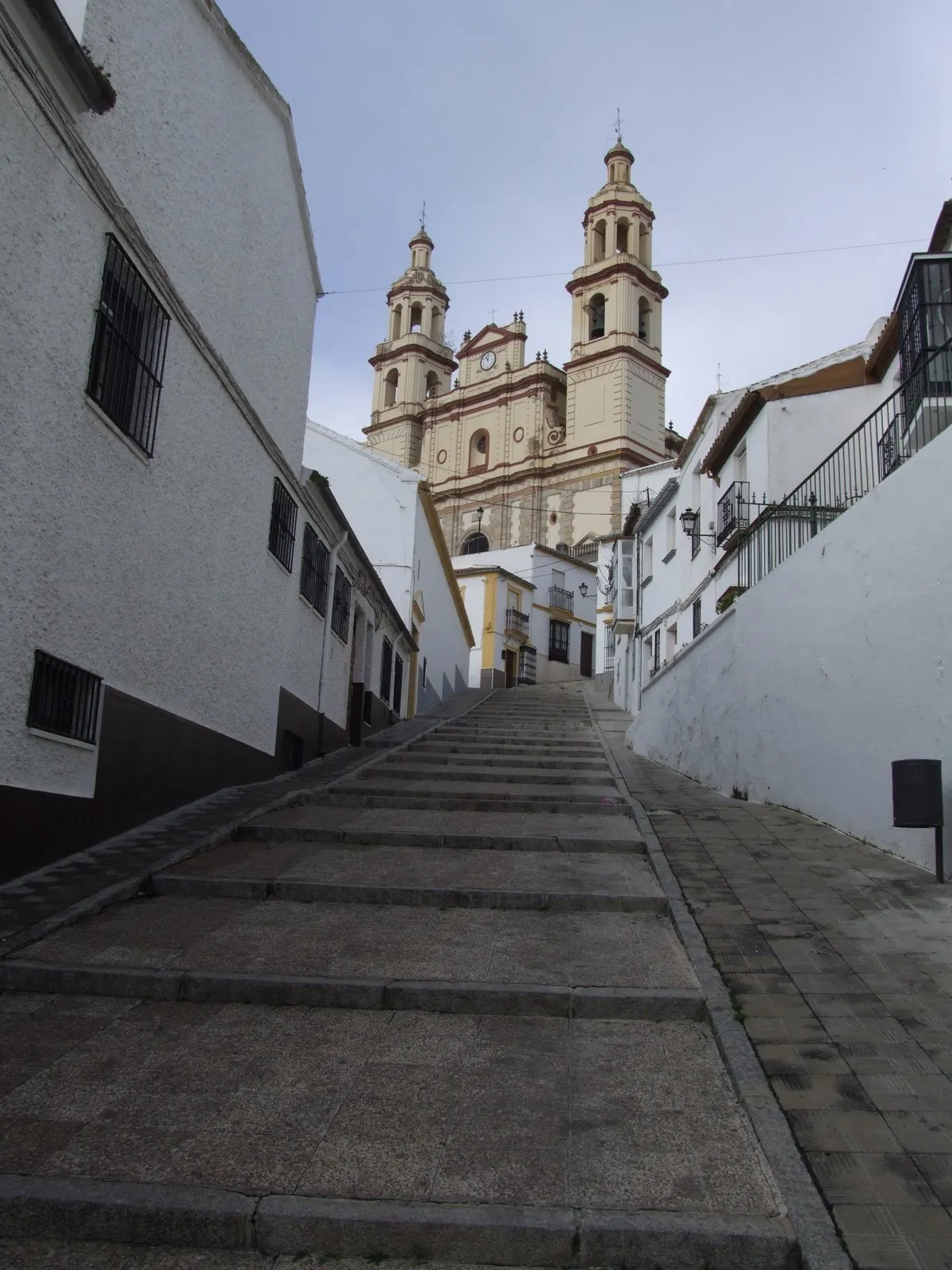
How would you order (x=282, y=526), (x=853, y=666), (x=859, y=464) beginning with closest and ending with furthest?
(x=853, y=666) < (x=859, y=464) < (x=282, y=526)

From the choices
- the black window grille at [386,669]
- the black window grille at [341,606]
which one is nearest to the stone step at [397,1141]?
the black window grille at [341,606]

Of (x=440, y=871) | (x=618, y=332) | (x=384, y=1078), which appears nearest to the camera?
(x=384, y=1078)

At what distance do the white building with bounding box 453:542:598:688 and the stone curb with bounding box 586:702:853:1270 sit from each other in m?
34.1

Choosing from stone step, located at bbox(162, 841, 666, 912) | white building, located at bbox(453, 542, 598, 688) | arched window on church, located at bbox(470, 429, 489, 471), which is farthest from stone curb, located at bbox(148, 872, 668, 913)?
arched window on church, located at bbox(470, 429, 489, 471)

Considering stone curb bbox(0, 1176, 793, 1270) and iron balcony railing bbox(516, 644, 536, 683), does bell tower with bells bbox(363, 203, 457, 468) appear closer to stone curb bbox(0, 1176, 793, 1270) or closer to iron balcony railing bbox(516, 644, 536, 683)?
iron balcony railing bbox(516, 644, 536, 683)

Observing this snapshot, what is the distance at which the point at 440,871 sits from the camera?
6645mm

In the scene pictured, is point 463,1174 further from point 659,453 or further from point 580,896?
point 659,453

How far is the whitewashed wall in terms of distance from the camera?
6.73m

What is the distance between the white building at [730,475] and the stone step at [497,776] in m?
3.74

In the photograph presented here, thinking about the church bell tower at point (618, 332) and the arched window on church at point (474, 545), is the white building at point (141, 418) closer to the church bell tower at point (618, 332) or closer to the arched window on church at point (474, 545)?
the church bell tower at point (618, 332)

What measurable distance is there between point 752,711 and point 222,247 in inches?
265

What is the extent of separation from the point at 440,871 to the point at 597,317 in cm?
4177

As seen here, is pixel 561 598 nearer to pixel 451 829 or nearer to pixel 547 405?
pixel 547 405

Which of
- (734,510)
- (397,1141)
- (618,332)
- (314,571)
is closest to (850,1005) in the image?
(397,1141)
